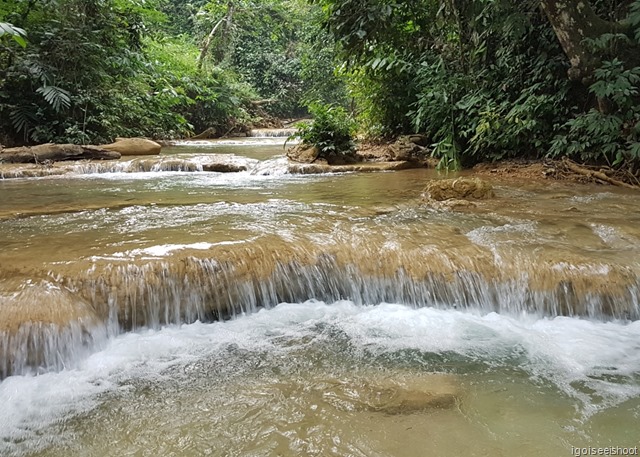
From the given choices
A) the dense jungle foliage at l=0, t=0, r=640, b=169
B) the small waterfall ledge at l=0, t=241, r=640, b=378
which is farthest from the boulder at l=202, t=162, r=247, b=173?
the small waterfall ledge at l=0, t=241, r=640, b=378

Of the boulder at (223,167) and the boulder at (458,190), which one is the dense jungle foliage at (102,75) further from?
the boulder at (458,190)

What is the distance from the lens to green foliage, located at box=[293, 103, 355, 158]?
8.27 metres

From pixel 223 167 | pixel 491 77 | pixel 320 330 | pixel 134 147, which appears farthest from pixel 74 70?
pixel 320 330

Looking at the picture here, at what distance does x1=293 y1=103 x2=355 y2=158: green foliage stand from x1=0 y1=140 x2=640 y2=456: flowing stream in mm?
3933

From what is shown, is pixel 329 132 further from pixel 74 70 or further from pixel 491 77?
pixel 74 70

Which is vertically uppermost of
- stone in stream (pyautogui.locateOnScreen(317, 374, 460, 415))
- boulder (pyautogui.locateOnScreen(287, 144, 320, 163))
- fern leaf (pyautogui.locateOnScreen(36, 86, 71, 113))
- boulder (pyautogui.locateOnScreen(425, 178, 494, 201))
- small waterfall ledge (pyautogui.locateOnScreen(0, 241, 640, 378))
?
fern leaf (pyautogui.locateOnScreen(36, 86, 71, 113))

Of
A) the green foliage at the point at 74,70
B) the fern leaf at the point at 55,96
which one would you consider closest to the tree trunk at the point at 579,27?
the green foliage at the point at 74,70

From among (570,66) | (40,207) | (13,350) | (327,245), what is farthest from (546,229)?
(40,207)

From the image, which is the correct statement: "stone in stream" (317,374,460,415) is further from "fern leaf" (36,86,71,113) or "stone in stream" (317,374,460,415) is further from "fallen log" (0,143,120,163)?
"fern leaf" (36,86,71,113)

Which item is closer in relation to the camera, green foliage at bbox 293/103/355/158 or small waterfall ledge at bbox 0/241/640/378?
small waterfall ledge at bbox 0/241/640/378

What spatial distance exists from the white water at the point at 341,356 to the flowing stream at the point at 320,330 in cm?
1

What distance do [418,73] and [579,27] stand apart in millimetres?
3046

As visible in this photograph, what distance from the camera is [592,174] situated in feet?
19.7

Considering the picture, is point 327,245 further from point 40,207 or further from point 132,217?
point 40,207
